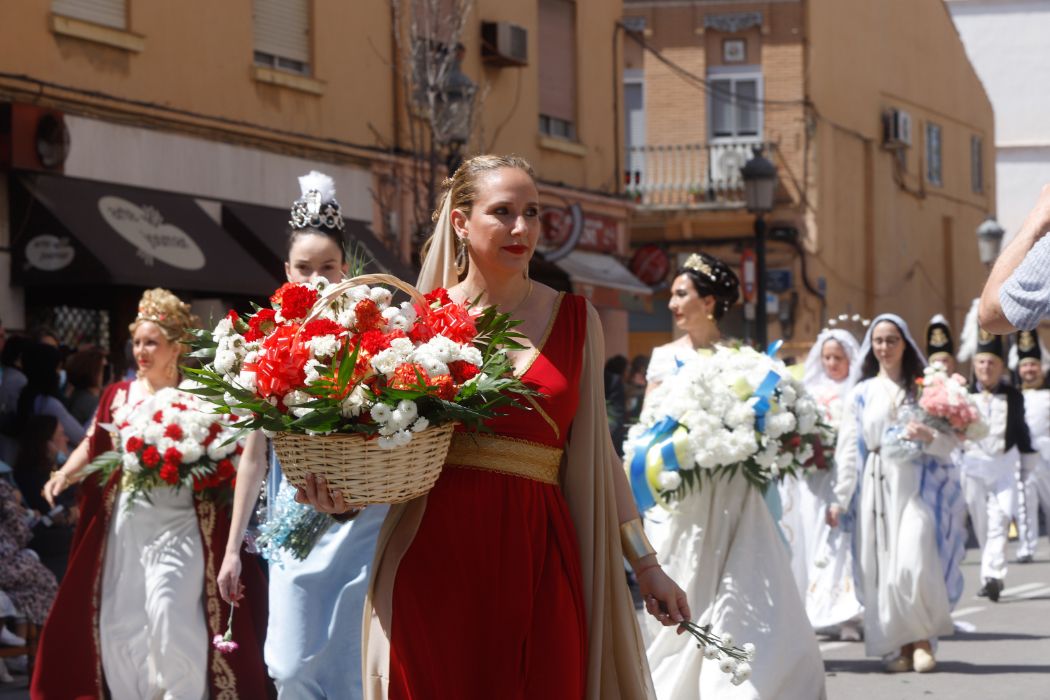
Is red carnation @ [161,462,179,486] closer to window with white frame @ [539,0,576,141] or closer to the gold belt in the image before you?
the gold belt

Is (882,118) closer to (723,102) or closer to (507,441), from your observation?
(723,102)

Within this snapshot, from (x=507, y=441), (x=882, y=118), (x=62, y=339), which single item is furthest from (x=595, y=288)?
(x=507, y=441)

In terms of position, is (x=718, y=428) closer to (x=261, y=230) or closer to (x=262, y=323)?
(x=262, y=323)

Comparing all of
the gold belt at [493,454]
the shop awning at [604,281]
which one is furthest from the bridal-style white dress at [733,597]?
the shop awning at [604,281]

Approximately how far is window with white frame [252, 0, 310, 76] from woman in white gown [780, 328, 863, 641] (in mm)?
8357

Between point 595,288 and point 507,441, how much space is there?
2132 centimetres

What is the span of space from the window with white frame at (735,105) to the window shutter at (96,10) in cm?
1900

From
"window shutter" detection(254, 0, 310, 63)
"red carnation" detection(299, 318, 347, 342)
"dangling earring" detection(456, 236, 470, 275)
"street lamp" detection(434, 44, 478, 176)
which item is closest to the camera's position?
"red carnation" detection(299, 318, 347, 342)

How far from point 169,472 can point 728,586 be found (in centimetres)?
258

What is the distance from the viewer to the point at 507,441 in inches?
193

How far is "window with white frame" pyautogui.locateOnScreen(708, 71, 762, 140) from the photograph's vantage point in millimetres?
35469

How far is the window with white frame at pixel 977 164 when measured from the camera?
44.4 m

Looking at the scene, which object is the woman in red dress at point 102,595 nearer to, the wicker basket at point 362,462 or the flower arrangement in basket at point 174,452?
the flower arrangement in basket at point 174,452

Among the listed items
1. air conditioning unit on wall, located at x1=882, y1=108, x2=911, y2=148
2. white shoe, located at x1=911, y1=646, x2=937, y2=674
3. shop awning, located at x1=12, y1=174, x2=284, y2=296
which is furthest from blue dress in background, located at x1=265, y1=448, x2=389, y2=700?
air conditioning unit on wall, located at x1=882, y1=108, x2=911, y2=148
